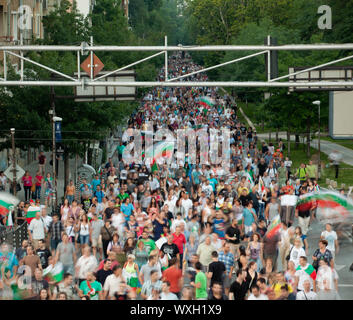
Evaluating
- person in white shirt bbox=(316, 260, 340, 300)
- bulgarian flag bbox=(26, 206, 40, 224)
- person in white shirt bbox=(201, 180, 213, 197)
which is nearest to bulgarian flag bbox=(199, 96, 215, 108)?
person in white shirt bbox=(201, 180, 213, 197)

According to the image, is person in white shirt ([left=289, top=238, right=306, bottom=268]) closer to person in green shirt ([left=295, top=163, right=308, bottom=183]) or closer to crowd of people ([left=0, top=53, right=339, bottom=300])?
crowd of people ([left=0, top=53, right=339, bottom=300])

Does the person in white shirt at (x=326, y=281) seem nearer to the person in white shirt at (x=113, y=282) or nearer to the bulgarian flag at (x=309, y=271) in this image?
the bulgarian flag at (x=309, y=271)

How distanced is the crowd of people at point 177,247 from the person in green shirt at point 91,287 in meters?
0.02

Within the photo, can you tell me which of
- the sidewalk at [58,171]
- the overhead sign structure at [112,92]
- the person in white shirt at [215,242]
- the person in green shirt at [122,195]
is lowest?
the sidewalk at [58,171]

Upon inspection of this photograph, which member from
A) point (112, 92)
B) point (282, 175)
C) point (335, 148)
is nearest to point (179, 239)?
point (112, 92)

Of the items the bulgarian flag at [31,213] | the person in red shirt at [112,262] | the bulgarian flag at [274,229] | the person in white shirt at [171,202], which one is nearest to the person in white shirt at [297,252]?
the bulgarian flag at [274,229]

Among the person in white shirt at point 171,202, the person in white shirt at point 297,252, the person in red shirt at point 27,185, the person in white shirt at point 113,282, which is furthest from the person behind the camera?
the person in red shirt at point 27,185

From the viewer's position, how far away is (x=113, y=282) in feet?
36.9

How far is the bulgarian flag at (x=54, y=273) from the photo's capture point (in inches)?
468

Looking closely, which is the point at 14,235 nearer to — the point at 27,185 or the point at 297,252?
the point at 297,252

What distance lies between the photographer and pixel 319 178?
1426 inches

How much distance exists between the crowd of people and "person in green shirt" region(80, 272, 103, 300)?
0.7 inches

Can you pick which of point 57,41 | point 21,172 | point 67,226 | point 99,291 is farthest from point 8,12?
point 99,291
